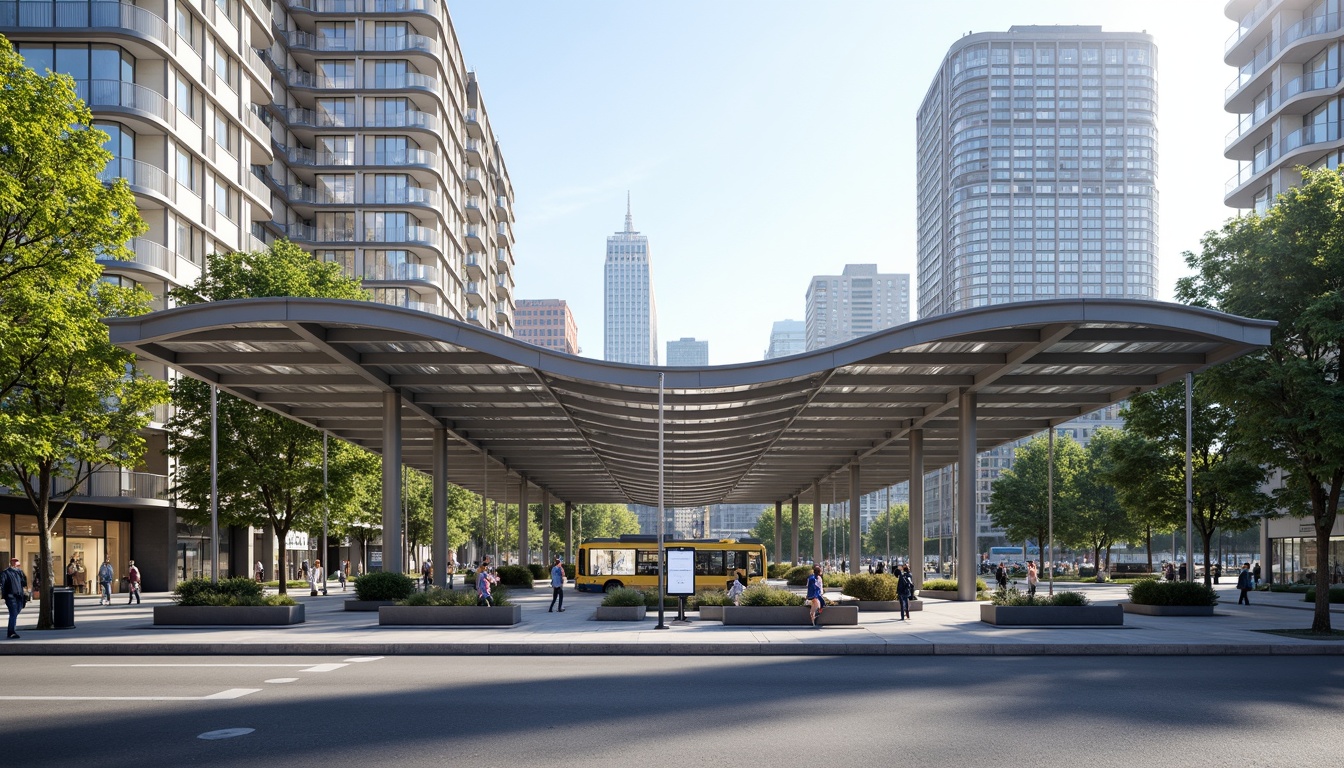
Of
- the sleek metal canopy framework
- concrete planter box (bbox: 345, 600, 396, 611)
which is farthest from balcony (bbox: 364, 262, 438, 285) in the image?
concrete planter box (bbox: 345, 600, 396, 611)

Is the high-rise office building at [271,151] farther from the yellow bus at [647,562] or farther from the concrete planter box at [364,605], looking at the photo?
the yellow bus at [647,562]

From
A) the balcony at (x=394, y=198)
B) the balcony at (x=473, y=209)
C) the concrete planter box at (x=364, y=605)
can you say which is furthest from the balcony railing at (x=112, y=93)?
the balcony at (x=473, y=209)

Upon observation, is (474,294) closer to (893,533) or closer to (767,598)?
(893,533)

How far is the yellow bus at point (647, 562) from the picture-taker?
43.4m

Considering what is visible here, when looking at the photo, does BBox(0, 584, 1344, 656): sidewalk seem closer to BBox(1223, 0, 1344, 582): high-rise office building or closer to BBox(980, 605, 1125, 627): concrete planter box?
BBox(980, 605, 1125, 627): concrete planter box

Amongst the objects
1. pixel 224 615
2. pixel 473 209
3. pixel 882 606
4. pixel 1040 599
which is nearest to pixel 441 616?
pixel 224 615

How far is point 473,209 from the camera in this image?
3905 inches

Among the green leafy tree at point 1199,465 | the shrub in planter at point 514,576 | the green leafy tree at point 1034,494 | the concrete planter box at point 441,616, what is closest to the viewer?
the concrete planter box at point 441,616

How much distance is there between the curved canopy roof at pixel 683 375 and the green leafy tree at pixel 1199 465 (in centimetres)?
333

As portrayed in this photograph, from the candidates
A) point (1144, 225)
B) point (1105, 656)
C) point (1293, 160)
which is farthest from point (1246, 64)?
point (1144, 225)

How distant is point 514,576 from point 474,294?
180 ft

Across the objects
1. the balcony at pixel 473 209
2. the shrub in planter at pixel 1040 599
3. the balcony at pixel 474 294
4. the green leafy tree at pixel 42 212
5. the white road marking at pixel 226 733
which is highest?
the balcony at pixel 473 209

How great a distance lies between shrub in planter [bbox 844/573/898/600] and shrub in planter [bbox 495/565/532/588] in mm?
20554

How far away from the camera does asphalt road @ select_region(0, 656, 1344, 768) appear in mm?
9875
